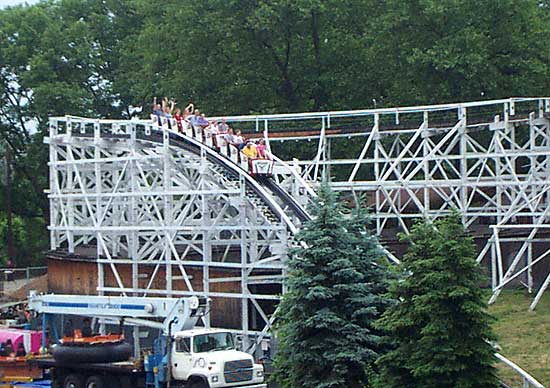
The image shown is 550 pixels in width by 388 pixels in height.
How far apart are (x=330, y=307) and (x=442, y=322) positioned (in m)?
3.31

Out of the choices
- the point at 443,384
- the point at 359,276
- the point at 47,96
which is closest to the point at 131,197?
the point at 359,276

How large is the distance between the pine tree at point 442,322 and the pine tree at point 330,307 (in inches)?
41.6

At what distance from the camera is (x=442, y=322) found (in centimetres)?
2128

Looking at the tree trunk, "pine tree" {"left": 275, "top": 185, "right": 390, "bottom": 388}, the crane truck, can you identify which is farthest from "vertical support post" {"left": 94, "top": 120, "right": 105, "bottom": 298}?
the tree trunk

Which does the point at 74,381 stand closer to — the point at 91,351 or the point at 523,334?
the point at 91,351

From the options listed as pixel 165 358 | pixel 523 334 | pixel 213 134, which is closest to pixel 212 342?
pixel 165 358

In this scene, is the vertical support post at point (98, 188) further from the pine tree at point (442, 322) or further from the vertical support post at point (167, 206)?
the pine tree at point (442, 322)

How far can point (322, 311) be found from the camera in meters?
23.7

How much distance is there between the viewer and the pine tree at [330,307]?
2355 cm

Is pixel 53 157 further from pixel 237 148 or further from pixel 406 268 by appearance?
pixel 406 268

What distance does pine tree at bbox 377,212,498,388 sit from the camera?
21.2 meters

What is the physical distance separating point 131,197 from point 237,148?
14.9ft

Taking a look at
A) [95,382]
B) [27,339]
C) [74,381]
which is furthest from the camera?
[27,339]

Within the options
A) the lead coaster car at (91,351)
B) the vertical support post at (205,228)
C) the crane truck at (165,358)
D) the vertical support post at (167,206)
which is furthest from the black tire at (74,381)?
the vertical support post at (167,206)
